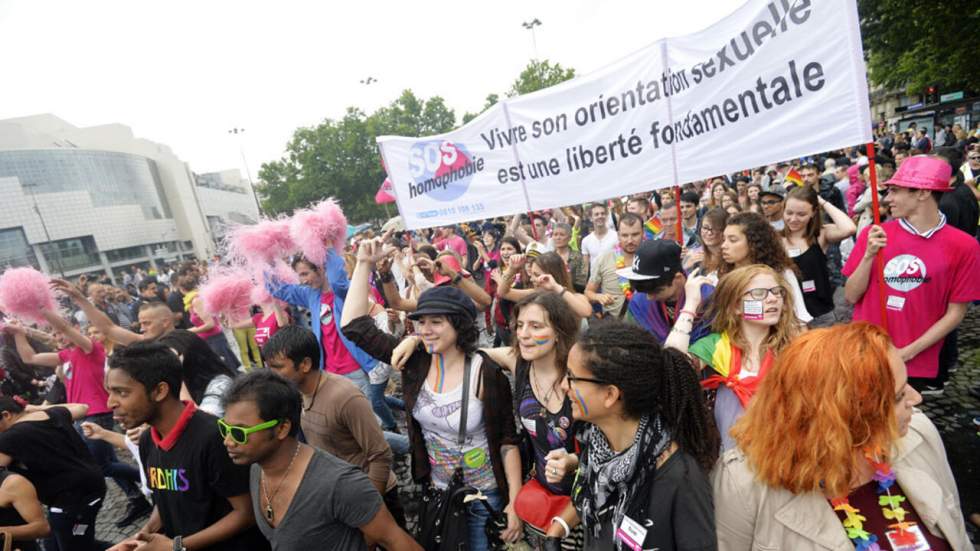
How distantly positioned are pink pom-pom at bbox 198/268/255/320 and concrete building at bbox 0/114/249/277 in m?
40.1

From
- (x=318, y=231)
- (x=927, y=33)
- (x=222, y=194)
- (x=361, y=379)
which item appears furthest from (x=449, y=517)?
(x=222, y=194)

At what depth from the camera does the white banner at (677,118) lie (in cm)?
291

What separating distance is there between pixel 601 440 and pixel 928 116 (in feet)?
111

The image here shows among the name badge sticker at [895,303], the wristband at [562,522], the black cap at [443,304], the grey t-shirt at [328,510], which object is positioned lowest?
the wristband at [562,522]

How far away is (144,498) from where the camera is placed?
4586mm

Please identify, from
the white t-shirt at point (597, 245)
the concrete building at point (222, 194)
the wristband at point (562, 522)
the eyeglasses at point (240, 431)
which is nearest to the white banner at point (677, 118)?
the white t-shirt at point (597, 245)

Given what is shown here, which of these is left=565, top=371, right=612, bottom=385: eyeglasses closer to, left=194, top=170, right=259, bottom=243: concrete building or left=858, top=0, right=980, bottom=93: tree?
left=858, top=0, right=980, bottom=93: tree

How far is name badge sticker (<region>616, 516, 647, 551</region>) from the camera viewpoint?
1.44 meters

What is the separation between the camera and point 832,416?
139cm

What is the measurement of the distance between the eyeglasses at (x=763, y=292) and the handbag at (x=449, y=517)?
153cm

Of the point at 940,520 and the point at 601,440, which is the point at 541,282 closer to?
the point at 601,440

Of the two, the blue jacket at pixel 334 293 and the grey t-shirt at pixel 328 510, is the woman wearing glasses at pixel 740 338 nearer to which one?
the grey t-shirt at pixel 328 510

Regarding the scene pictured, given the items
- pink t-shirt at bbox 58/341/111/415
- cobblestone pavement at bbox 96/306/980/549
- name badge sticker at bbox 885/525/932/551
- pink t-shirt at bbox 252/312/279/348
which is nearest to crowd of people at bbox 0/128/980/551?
name badge sticker at bbox 885/525/932/551

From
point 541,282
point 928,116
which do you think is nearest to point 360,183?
point 928,116
